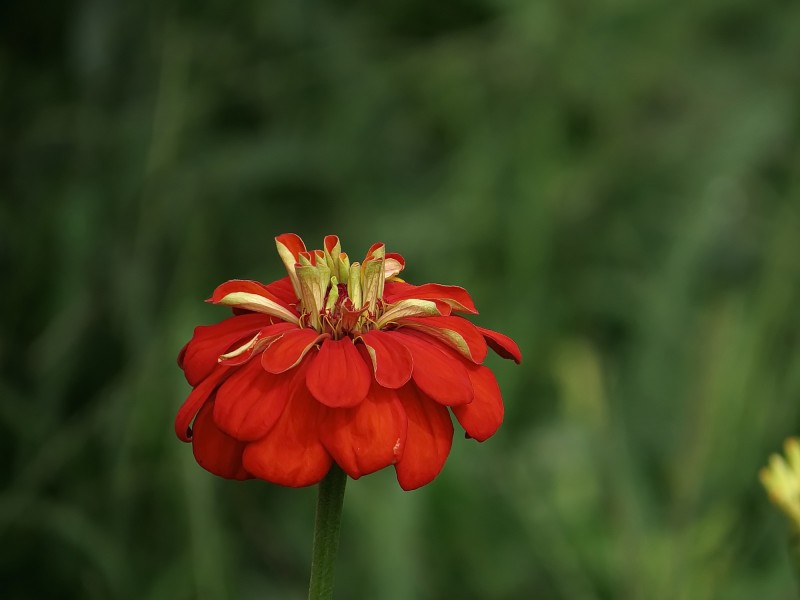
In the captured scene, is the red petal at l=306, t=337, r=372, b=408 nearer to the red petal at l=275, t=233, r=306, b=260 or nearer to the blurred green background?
the red petal at l=275, t=233, r=306, b=260

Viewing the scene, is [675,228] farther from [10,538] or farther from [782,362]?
[10,538]

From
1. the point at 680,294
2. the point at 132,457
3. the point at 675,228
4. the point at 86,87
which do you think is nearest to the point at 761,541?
the point at 680,294

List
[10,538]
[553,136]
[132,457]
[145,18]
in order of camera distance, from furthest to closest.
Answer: [553,136] → [145,18] → [132,457] → [10,538]

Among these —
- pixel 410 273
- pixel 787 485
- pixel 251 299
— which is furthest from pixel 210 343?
pixel 410 273

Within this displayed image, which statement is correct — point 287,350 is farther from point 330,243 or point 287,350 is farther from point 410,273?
point 410,273

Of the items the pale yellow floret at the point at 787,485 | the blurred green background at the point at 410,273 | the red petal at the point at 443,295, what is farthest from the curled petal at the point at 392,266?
the blurred green background at the point at 410,273

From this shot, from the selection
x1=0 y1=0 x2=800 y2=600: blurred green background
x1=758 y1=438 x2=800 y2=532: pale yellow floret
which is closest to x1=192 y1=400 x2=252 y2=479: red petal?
x1=758 y1=438 x2=800 y2=532: pale yellow floret
